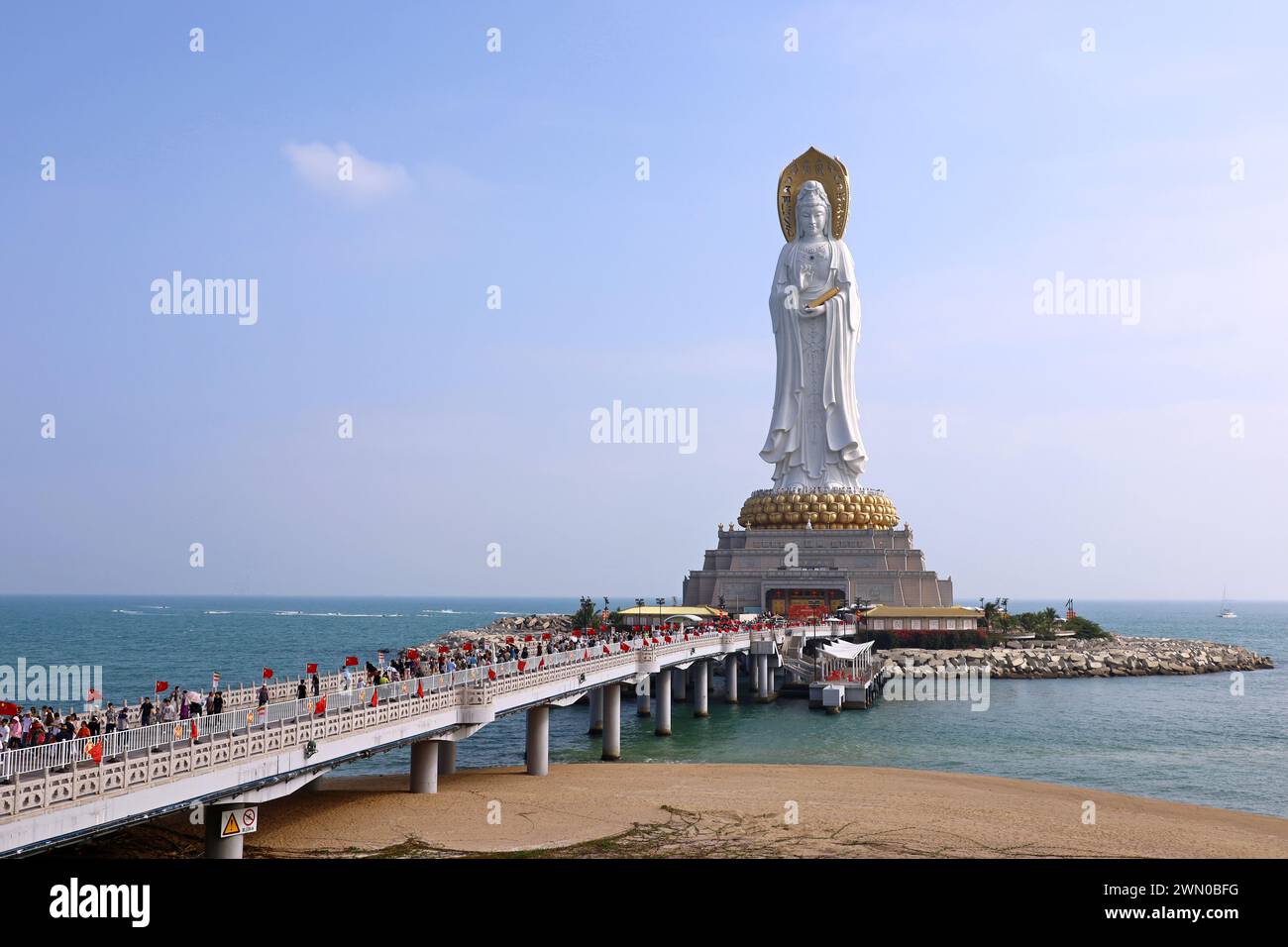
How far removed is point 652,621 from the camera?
2429 inches

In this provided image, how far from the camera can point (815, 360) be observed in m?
75.2

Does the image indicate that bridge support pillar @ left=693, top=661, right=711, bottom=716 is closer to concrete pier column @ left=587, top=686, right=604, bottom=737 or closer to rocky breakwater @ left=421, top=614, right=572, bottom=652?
concrete pier column @ left=587, top=686, right=604, bottom=737

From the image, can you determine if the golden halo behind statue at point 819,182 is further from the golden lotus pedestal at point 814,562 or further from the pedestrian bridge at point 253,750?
the pedestrian bridge at point 253,750

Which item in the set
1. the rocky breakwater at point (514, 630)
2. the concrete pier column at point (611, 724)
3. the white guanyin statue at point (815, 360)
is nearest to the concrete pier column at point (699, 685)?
the concrete pier column at point (611, 724)

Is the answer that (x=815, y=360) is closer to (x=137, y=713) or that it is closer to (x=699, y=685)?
(x=699, y=685)

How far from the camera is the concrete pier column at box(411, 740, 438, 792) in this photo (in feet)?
86.7

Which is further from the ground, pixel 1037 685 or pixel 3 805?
pixel 3 805

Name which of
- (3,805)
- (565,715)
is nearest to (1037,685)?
(565,715)

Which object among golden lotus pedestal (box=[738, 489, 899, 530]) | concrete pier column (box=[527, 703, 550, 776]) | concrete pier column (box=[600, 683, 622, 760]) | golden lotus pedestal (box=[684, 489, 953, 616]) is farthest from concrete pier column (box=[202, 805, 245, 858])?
golden lotus pedestal (box=[738, 489, 899, 530])

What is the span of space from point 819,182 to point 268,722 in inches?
2485

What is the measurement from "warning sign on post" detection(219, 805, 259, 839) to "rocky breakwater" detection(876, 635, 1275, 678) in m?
40.2
